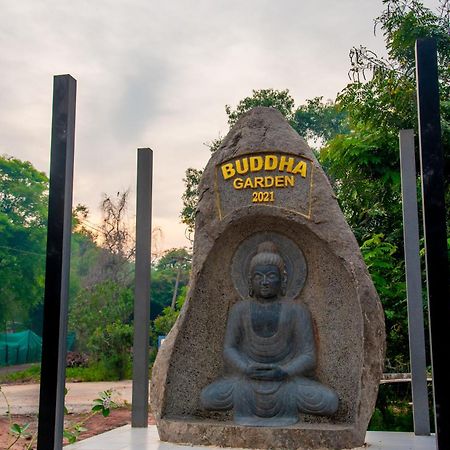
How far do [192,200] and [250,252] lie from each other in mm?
10934

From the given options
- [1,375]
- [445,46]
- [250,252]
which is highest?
[445,46]

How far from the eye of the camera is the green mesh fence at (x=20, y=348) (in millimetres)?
17391

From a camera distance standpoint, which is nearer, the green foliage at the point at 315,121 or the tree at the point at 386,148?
the tree at the point at 386,148

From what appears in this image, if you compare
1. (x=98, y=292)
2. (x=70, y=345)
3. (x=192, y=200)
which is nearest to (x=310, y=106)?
(x=192, y=200)

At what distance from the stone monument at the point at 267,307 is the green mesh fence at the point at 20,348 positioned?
1276 centimetres

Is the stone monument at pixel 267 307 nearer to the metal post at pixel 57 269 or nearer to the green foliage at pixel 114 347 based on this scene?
the metal post at pixel 57 269

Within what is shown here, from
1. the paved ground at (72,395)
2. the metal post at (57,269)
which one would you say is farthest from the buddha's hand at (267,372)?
the paved ground at (72,395)

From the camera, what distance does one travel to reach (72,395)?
42.0ft

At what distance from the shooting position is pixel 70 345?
20109 millimetres

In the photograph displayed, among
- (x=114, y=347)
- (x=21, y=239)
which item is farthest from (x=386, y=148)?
(x=21, y=239)

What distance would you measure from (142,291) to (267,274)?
1524mm

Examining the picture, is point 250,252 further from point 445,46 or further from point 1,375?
point 1,375

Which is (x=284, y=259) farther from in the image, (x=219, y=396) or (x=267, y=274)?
(x=219, y=396)

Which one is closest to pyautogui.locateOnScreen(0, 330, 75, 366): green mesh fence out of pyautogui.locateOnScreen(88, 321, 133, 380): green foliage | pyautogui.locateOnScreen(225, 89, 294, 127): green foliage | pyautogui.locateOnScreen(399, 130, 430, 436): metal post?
pyautogui.locateOnScreen(88, 321, 133, 380): green foliage
